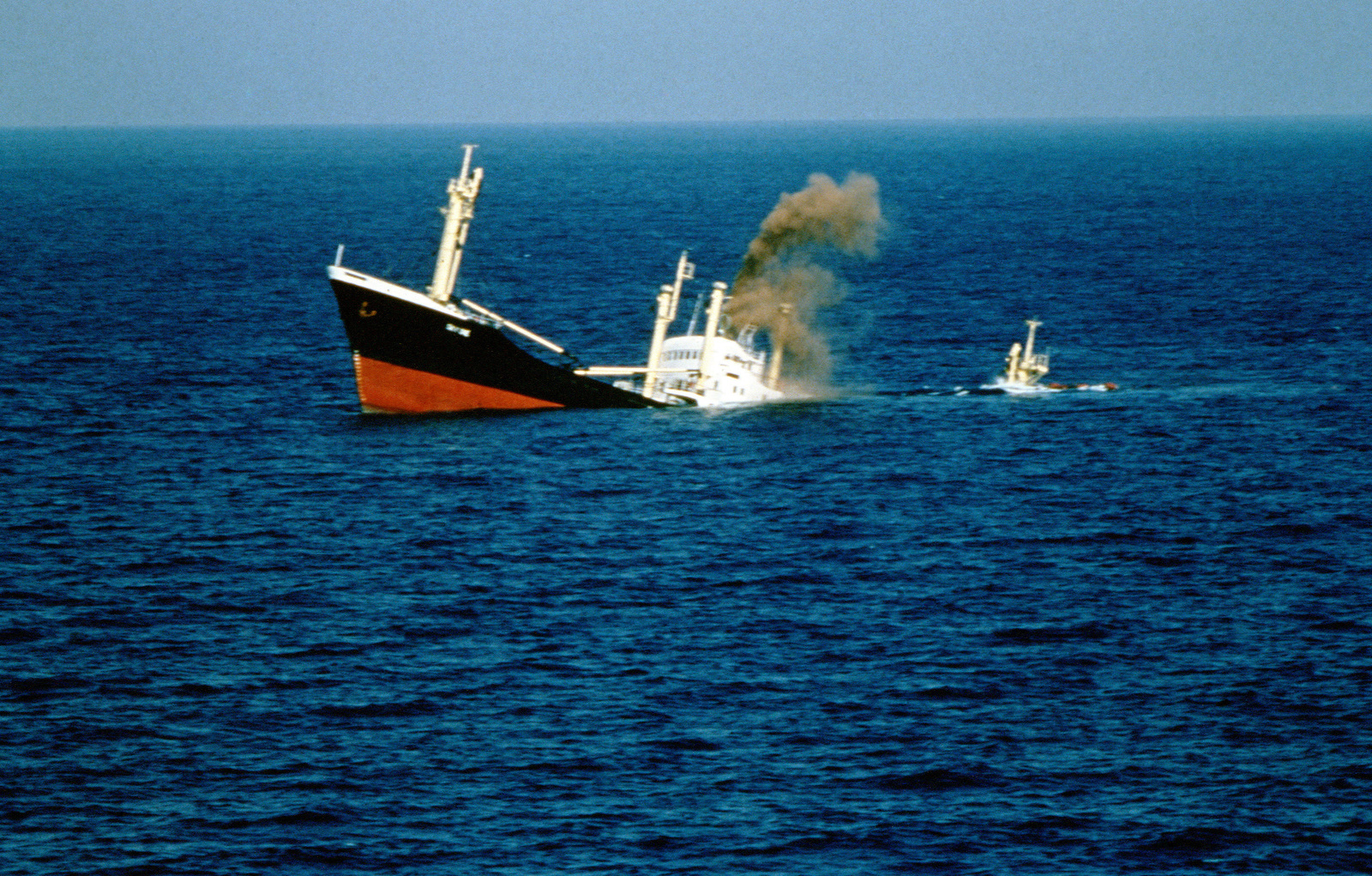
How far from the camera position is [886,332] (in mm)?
124625

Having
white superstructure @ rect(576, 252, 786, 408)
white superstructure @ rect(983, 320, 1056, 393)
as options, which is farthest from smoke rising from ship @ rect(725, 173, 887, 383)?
white superstructure @ rect(983, 320, 1056, 393)

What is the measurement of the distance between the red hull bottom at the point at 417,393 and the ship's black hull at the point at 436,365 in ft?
0.15

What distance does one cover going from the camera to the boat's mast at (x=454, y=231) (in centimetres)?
9038

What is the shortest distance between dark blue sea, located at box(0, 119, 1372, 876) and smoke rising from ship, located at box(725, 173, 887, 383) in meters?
5.05

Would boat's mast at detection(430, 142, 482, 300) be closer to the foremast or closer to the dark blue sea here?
the dark blue sea

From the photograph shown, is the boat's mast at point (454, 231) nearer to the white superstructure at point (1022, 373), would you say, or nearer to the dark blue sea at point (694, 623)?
the dark blue sea at point (694, 623)

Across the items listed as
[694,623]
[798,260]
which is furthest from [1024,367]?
[694,623]

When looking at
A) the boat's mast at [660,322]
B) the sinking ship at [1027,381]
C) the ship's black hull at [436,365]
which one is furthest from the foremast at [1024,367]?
the ship's black hull at [436,365]

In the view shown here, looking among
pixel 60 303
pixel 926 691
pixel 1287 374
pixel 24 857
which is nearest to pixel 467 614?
pixel 926 691

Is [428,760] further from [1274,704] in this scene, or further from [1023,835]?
[1274,704]

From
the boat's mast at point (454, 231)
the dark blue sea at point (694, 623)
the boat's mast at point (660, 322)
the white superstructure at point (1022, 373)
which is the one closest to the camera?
the dark blue sea at point (694, 623)

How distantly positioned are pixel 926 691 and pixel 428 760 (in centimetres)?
1534

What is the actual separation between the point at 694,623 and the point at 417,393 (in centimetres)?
3631

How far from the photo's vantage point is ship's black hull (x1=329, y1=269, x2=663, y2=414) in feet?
291
